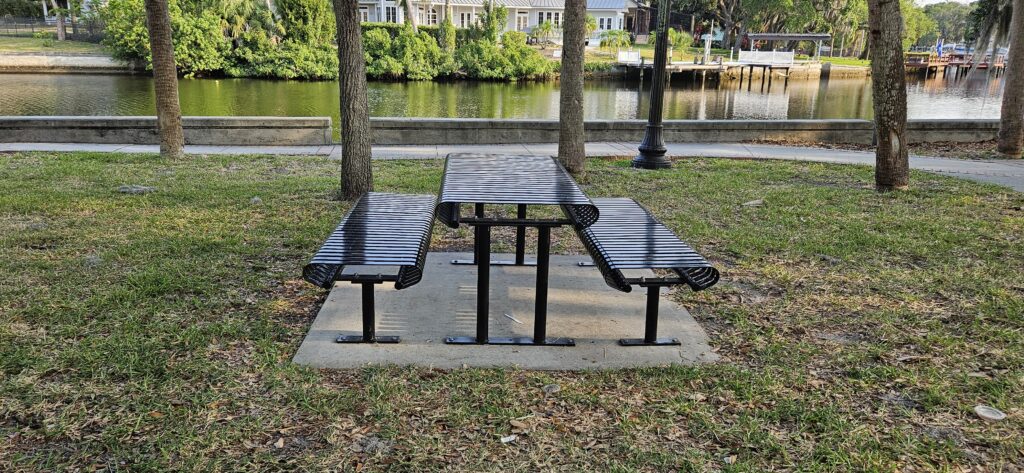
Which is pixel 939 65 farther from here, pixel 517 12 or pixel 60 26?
pixel 60 26

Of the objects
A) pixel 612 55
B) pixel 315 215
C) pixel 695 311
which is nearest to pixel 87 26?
pixel 612 55

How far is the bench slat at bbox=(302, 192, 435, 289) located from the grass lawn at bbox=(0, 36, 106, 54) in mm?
48631

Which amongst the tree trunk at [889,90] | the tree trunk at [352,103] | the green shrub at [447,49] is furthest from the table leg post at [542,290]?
the green shrub at [447,49]

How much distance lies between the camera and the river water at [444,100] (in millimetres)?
22859

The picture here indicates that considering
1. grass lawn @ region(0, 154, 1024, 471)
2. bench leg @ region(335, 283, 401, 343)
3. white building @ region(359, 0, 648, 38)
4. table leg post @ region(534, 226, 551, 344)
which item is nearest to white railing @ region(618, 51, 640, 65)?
white building @ region(359, 0, 648, 38)

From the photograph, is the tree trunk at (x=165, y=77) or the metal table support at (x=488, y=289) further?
the tree trunk at (x=165, y=77)

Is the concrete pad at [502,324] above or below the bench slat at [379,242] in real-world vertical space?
below

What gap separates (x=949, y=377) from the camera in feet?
11.3

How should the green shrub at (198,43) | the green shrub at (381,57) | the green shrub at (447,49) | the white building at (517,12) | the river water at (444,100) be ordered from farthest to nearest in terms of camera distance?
the white building at (517,12) < the green shrub at (447,49) < the green shrub at (381,57) < the green shrub at (198,43) < the river water at (444,100)

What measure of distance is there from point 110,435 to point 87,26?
60.1 metres

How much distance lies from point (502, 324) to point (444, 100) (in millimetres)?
25806

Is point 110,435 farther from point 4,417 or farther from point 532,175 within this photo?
point 532,175

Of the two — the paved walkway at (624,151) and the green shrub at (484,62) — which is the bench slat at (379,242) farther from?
the green shrub at (484,62)

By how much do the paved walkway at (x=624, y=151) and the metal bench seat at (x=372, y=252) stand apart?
659 centimetres
